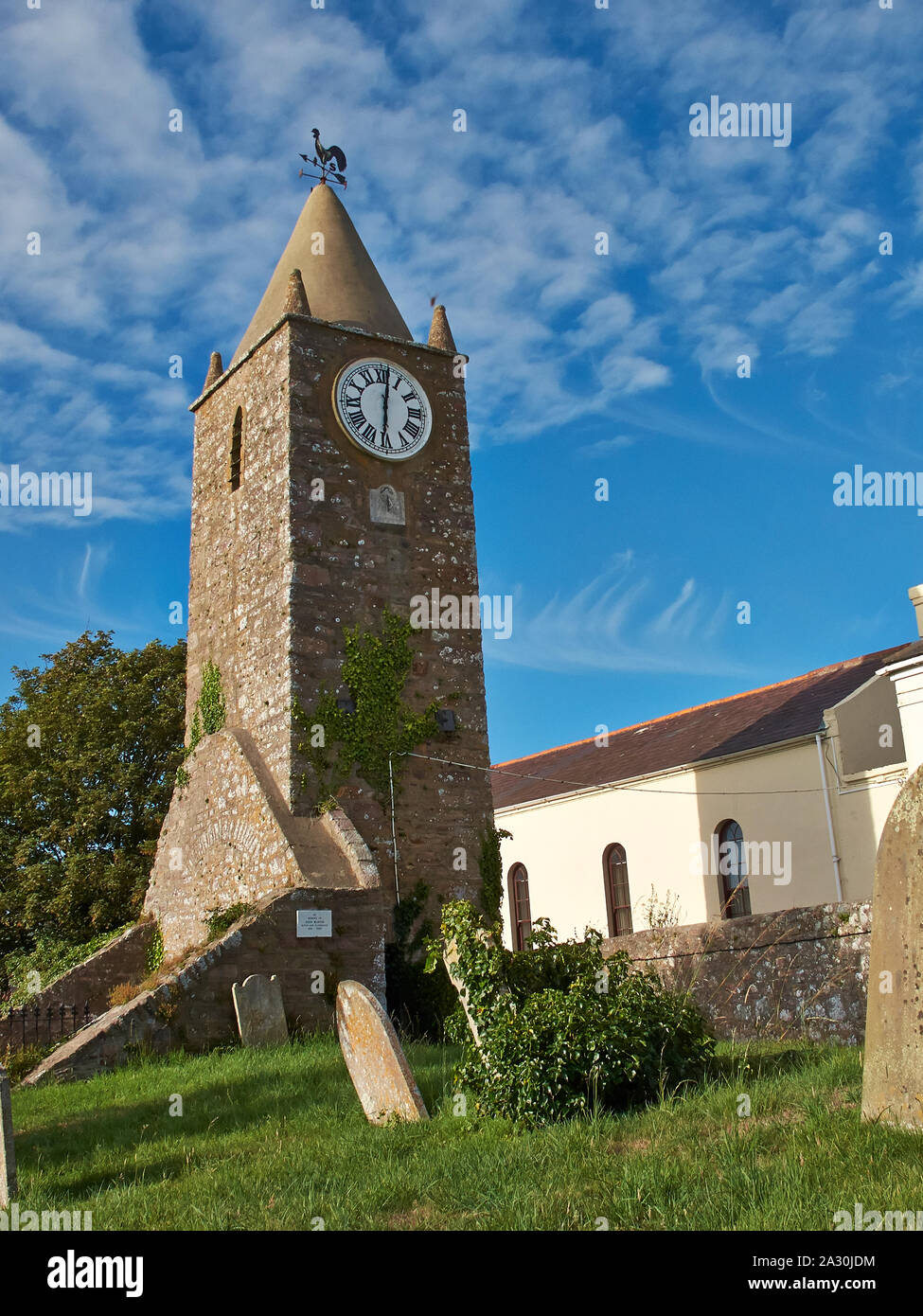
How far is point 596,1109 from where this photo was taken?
7191 mm

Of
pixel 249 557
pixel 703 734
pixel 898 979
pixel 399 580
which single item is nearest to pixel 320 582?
pixel 399 580

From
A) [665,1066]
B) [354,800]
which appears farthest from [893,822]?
[354,800]

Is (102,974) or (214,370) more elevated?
(214,370)

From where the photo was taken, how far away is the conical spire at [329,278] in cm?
1905

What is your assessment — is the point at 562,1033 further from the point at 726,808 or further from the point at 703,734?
the point at 703,734

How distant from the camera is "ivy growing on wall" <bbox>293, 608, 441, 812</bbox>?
16.1m

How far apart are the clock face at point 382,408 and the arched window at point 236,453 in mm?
2221

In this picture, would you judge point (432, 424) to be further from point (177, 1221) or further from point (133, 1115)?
point (177, 1221)

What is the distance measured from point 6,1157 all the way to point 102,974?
38.5 feet

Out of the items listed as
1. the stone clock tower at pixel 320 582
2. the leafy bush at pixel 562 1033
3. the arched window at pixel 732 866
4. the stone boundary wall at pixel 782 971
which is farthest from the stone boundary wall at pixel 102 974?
the arched window at pixel 732 866

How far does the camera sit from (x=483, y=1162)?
6473 mm

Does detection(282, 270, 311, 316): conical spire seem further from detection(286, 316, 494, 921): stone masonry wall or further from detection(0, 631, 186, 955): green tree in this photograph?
detection(0, 631, 186, 955): green tree

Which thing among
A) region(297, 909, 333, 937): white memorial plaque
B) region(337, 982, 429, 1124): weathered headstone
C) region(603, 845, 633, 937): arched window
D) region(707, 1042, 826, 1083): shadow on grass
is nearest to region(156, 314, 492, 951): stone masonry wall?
region(297, 909, 333, 937): white memorial plaque

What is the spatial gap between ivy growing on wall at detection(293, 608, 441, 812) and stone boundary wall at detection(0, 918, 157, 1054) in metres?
5.38
